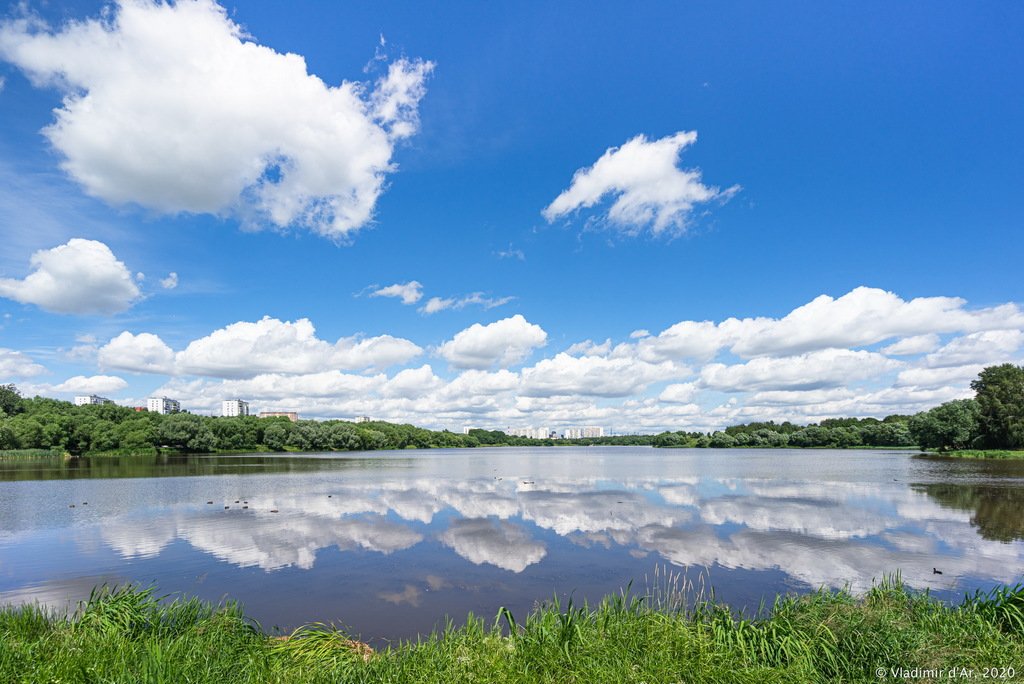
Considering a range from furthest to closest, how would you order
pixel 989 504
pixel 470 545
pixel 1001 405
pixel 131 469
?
1. pixel 1001 405
2. pixel 131 469
3. pixel 989 504
4. pixel 470 545

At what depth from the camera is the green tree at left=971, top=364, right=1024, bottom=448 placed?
78688 millimetres

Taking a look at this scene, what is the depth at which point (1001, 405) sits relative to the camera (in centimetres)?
8006

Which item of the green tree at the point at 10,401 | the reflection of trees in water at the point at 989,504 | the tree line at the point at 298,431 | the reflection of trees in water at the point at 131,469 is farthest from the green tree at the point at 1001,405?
the green tree at the point at 10,401

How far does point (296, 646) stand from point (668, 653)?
6.45 m

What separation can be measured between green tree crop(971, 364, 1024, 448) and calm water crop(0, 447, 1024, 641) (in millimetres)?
59577

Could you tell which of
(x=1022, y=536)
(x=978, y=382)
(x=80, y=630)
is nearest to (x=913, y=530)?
(x=1022, y=536)

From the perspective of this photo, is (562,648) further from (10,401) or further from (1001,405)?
(10,401)

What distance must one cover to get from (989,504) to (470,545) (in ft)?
105

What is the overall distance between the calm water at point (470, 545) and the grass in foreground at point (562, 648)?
418 centimetres

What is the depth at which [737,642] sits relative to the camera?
7746 mm

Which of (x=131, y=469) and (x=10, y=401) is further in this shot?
(x=10, y=401)

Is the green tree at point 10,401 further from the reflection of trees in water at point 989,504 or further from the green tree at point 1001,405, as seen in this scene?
the green tree at point 1001,405

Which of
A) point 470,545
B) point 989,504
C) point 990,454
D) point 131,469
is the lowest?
point 990,454

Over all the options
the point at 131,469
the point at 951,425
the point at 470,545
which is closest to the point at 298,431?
the point at 131,469
